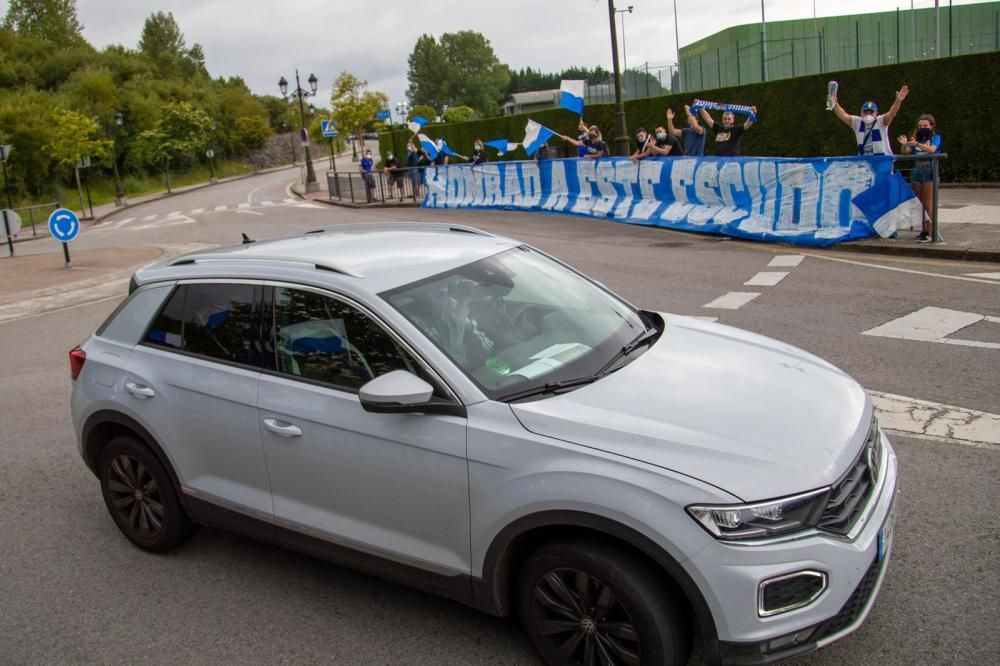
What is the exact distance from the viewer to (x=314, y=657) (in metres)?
3.67

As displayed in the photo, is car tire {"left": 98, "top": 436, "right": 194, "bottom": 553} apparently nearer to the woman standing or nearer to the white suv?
the white suv

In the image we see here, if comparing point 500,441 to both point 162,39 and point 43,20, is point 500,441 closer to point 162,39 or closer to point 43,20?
point 43,20

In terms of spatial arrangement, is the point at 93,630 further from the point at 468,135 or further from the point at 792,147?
the point at 468,135

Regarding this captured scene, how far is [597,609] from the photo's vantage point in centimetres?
309

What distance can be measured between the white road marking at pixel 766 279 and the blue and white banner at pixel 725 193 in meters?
2.38

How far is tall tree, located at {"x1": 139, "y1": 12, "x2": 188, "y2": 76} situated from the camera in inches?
5300

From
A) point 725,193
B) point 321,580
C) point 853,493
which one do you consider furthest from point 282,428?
point 725,193

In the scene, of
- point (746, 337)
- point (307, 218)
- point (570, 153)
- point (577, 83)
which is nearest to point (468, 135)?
point (570, 153)

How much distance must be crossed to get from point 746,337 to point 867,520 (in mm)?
1435

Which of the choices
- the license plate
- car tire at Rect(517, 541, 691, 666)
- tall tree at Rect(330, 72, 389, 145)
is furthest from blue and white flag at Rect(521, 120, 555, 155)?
tall tree at Rect(330, 72, 389, 145)

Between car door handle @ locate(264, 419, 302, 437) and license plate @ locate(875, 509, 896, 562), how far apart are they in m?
2.43

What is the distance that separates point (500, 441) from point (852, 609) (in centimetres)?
138

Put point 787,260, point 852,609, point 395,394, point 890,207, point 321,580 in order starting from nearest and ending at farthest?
point 852,609 < point 395,394 < point 321,580 < point 787,260 < point 890,207

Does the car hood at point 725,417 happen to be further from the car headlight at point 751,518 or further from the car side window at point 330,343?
the car side window at point 330,343
